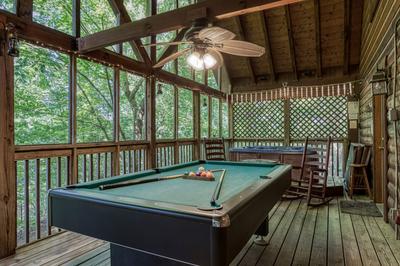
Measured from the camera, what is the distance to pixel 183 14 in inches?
104

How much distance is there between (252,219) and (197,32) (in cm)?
181

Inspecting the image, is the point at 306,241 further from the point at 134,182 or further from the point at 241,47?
the point at 241,47

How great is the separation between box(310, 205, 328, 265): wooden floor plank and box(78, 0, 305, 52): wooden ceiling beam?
225cm

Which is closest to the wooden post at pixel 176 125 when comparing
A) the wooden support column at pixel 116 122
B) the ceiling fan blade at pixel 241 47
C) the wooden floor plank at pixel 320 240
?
the wooden support column at pixel 116 122

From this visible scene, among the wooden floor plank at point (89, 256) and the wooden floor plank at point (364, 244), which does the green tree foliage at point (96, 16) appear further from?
the wooden floor plank at point (364, 244)

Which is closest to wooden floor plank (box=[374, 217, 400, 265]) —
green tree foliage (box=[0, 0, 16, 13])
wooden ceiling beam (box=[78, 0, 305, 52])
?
wooden ceiling beam (box=[78, 0, 305, 52])

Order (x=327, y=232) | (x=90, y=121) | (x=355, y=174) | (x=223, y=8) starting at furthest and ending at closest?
1. (x=355, y=174)
2. (x=90, y=121)
3. (x=327, y=232)
4. (x=223, y=8)

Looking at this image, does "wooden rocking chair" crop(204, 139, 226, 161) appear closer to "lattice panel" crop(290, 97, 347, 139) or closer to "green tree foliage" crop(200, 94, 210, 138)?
"green tree foliage" crop(200, 94, 210, 138)

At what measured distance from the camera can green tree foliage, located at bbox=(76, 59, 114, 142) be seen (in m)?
3.99

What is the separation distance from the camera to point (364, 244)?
8.63 ft

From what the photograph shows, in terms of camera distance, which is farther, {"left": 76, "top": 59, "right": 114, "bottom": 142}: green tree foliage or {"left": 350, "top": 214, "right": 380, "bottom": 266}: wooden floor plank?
{"left": 76, "top": 59, "right": 114, "bottom": 142}: green tree foliage

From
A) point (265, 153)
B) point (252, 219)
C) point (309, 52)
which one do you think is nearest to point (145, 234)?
point (252, 219)

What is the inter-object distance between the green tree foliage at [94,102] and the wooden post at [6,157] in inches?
48.8

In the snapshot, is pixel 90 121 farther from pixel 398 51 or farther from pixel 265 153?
pixel 398 51
